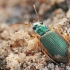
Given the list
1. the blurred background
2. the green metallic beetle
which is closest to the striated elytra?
the green metallic beetle

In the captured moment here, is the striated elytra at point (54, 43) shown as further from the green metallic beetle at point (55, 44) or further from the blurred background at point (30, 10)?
the blurred background at point (30, 10)

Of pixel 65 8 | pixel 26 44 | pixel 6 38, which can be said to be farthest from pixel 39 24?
pixel 65 8

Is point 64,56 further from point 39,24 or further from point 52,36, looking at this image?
point 39,24

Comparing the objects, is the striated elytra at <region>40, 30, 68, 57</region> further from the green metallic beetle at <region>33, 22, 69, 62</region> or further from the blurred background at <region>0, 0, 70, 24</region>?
the blurred background at <region>0, 0, 70, 24</region>

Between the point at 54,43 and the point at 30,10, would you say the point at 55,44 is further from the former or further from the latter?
the point at 30,10

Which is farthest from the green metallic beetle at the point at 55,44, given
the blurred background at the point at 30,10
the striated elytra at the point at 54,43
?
the blurred background at the point at 30,10
